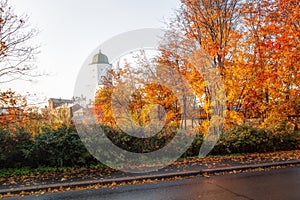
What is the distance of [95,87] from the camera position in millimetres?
18453

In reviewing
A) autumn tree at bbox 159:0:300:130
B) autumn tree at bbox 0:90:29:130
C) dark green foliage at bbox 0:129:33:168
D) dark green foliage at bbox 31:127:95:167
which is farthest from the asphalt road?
autumn tree at bbox 159:0:300:130

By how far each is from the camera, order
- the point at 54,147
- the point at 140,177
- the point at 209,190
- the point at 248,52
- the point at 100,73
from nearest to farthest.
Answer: the point at 209,190 → the point at 140,177 → the point at 54,147 → the point at 248,52 → the point at 100,73

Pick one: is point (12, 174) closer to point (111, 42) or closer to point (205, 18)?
point (111, 42)

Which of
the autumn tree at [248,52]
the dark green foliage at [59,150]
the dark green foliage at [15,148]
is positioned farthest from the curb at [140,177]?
the autumn tree at [248,52]

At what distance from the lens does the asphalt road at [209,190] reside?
202 inches

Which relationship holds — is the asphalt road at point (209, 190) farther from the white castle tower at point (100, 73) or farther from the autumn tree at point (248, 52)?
the white castle tower at point (100, 73)

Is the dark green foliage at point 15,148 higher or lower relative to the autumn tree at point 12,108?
lower

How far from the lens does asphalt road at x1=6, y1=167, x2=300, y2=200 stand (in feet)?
16.9

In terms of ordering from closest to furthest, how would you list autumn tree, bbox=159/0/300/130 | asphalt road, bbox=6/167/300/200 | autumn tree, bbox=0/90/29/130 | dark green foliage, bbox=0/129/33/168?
asphalt road, bbox=6/167/300/200 < dark green foliage, bbox=0/129/33/168 < autumn tree, bbox=0/90/29/130 < autumn tree, bbox=159/0/300/130

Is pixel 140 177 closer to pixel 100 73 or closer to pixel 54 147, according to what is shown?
pixel 54 147

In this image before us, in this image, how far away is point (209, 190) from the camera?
5.55 m

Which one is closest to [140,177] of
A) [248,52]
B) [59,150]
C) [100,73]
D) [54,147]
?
[59,150]

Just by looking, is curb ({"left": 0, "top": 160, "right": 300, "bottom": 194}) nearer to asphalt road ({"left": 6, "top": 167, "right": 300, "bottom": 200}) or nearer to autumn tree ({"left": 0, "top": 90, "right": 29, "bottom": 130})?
asphalt road ({"left": 6, "top": 167, "right": 300, "bottom": 200})

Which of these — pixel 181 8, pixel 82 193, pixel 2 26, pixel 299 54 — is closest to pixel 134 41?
pixel 181 8
